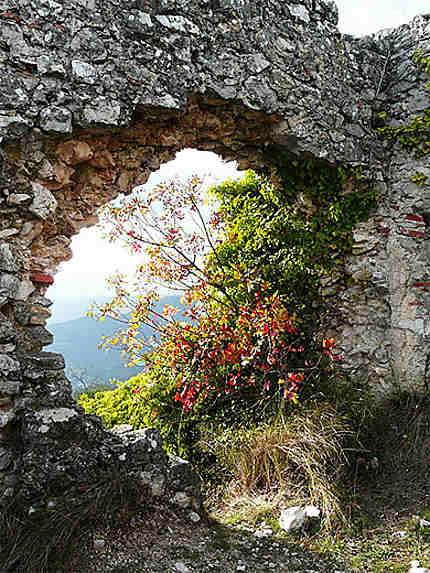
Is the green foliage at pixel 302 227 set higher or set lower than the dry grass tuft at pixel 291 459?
higher

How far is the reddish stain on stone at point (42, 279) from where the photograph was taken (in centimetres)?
277

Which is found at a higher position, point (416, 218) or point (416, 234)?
point (416, 218)

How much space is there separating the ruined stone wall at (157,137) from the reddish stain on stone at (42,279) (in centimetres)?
1

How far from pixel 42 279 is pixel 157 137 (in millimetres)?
1413

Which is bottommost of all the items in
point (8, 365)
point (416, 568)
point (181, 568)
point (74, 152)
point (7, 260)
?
point (181, 568)

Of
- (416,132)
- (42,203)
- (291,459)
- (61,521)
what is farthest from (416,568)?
(416,132)

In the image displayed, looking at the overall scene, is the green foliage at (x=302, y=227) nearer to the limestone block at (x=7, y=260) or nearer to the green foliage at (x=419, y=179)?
the green foliage at (x=419, y=179)

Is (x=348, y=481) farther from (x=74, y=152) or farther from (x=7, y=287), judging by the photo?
(x=74, y=152)

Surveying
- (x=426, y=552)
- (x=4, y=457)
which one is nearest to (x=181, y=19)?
(x=4, y=457)

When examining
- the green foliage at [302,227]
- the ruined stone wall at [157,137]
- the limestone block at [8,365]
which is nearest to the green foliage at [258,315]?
the green foliage at [302,227]

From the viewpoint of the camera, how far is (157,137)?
11.1 ft

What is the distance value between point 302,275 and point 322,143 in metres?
1.22

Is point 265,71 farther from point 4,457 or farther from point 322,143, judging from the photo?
point 4,457

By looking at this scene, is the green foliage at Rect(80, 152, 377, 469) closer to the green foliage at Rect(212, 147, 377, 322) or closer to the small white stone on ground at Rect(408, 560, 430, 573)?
the green foliage at Rect(212, 147, 377, 322)
